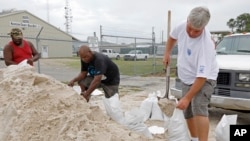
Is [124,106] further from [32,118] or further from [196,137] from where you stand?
[32,118]

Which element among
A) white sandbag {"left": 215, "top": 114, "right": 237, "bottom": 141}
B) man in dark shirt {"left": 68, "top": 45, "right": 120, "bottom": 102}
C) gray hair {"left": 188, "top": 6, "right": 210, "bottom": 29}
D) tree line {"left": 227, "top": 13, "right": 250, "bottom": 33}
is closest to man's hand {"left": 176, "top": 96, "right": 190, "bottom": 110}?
gray hair {"left": 188, "top": 6, "right": 210, "bottom": 29}

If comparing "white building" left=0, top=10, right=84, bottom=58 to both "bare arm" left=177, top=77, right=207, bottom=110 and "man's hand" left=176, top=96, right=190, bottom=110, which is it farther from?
"bare arm" left=177, top=77, right=207, bottom=110

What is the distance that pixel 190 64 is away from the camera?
3.17 metres

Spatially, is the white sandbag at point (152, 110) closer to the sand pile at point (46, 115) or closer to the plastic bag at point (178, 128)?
the plastic bag at point (178, 128)

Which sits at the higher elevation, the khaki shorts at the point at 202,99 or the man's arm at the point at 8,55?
the man's arm at the point at 8,55

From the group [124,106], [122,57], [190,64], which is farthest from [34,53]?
[122,57]

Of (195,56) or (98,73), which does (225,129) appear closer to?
(195,56)

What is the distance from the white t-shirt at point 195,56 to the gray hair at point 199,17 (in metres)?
0.29

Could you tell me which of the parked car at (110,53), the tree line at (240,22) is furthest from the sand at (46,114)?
the tree line at (240,22)

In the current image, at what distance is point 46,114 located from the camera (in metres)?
3.01

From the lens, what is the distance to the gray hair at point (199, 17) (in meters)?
2.71

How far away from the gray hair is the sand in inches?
53.2

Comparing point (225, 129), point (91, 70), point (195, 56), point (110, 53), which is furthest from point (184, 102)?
point (110, 53)

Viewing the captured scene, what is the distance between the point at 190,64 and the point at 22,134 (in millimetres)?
1825
